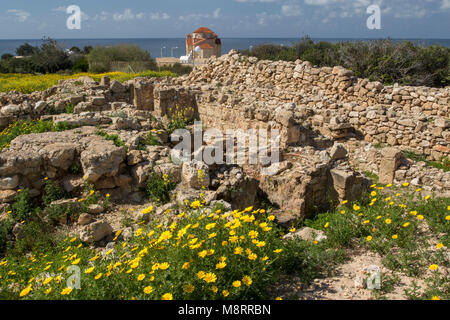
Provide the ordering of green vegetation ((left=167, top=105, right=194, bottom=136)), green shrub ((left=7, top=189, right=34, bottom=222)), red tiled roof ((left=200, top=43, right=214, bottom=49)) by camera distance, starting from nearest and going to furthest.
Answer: green shrub ((left=7, top=189, right=34, bottom=222)) → green vegetation ((left=167, top=105, right=194, bottom=136)) → red tiled roof ((left=200, top=43, right=214, bottom=49))

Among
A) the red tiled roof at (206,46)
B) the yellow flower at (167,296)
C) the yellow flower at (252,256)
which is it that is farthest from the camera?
the red tiled roof at (206,46)

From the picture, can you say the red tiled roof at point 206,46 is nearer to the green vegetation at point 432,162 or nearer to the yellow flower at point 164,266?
the green vegetation at point 432,162

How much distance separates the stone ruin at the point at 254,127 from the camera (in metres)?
6.02

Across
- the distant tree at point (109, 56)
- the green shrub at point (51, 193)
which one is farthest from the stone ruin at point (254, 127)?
the distant tree at point (109, 56)

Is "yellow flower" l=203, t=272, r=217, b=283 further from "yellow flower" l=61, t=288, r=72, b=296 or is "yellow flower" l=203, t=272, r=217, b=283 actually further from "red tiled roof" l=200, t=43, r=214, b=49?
"red tiled roof" l=200, t=43, r=214, b=49

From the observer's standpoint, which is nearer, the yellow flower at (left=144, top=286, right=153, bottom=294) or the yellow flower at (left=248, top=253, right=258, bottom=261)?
the yellow flower at (left=144, top=286, right=153, bottom=294)

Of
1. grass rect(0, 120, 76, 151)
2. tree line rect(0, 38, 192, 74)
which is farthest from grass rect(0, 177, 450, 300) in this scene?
tree line rect(0, 38, 192, 74)

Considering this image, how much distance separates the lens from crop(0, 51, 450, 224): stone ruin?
6016 millimetres

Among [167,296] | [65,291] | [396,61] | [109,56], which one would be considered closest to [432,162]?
[396,61]

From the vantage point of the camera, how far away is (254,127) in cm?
959

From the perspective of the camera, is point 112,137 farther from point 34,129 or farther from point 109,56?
point 109,56

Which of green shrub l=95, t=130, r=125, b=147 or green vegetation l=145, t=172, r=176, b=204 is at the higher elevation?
green shrub l=95, t=130, r=125, b=147

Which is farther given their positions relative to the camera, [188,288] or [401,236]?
[401,236]

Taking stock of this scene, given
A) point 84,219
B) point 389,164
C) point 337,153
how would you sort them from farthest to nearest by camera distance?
point 389,164, point 337,153, point 84,219
